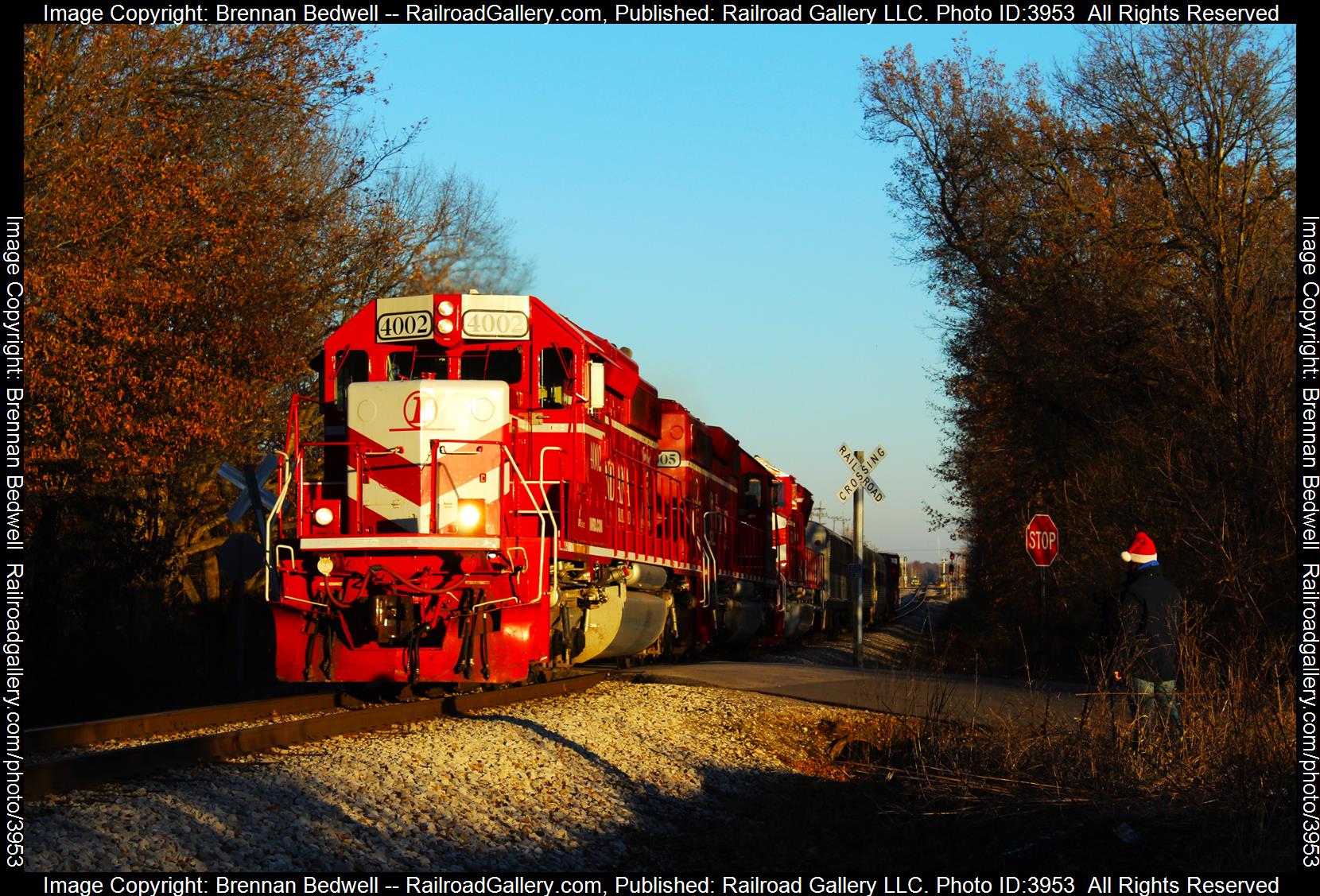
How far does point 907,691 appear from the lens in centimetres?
1217

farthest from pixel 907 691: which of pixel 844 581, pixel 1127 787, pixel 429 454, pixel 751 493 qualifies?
pixel 844 581

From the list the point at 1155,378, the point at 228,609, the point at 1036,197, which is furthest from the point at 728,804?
the point at 1036,197

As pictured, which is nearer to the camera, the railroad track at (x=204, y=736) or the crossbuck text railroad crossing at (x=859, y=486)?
the railroad track at (x=204, y=736)

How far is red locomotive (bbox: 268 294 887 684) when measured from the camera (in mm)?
11500

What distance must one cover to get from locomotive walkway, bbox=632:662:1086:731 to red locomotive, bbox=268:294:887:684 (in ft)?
4.19

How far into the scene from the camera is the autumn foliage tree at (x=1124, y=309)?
17203mm

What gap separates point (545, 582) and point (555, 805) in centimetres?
402

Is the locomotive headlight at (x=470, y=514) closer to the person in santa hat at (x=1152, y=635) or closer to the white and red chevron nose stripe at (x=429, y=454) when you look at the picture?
the white and red chevron nose stripe at (x=429, y=454)

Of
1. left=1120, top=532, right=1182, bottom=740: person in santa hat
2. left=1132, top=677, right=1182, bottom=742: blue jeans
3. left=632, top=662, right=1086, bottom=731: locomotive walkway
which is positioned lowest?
left=632, top=662, right=1086, bottom=731: locomotive walkway

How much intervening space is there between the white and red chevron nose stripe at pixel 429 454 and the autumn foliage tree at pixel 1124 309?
351 inches

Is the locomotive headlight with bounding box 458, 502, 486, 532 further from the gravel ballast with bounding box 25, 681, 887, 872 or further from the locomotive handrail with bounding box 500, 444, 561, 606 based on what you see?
the gravel ballast with bounding box 25, 681, 887, 872

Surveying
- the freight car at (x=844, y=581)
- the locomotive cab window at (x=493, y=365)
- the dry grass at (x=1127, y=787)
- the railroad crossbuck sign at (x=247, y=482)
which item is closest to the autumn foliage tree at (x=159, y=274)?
the railroad crossbuck sign at (x=247, y=482)

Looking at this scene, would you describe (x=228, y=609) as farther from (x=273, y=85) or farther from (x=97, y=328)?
(x=273, y=85)

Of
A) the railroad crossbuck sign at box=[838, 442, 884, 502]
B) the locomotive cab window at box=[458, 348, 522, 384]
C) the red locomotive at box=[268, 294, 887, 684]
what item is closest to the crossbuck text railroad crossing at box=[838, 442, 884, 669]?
the railroad crossbuck sign at box=[838, 442, 884, 502]
